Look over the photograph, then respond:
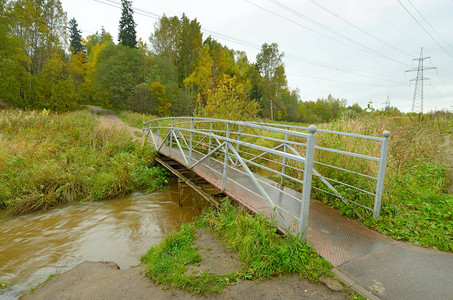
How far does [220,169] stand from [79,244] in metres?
3.35

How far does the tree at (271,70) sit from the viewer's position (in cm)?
3572

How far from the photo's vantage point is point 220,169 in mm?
6090

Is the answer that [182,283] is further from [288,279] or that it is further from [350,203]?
[350,203]

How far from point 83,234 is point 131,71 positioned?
90.6 feet

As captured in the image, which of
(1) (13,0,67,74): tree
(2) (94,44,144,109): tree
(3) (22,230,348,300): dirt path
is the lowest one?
(3) (22,230,348,300): dirt path

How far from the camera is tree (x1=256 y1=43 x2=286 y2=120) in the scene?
3572cm

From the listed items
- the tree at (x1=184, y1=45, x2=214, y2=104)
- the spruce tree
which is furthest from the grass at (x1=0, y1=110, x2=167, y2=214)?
the spruce tree

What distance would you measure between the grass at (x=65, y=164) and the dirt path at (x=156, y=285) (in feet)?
12.3

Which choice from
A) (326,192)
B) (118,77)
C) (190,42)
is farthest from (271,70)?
(326,192)

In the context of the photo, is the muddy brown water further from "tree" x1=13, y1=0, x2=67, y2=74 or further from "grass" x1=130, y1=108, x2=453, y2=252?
"tree" x1=13, y1=0, x2=67, y2=74

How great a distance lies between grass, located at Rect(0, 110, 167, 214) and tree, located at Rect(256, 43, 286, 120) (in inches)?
1171

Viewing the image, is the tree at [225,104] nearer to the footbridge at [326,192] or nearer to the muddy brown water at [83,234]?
the muddy brown water at [83,234]

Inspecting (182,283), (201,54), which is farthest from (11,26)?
(182,283)

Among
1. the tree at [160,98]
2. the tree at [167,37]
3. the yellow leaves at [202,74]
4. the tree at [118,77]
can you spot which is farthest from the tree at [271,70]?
the tree at [118,77]
